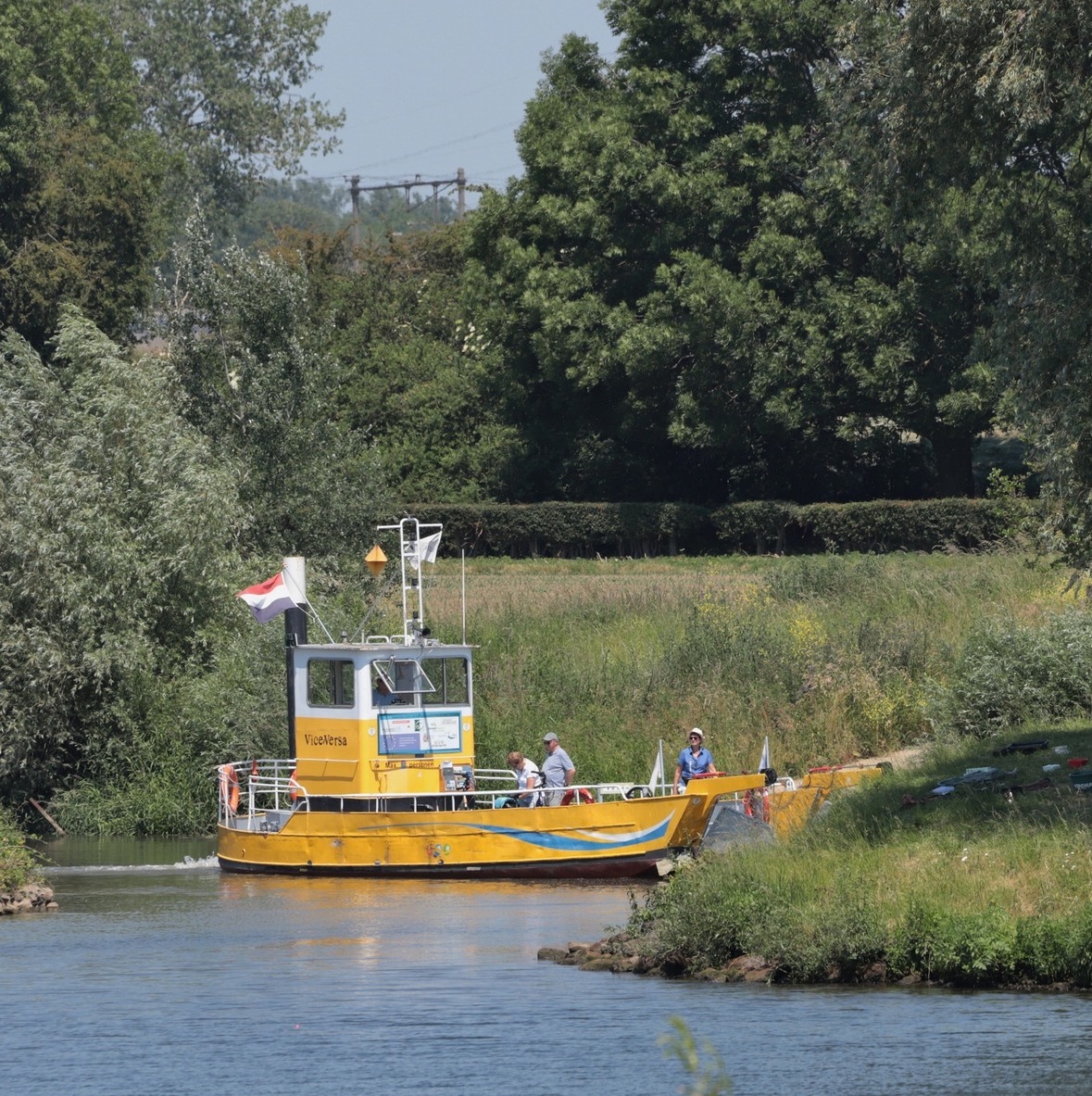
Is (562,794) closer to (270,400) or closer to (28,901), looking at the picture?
(28,901)

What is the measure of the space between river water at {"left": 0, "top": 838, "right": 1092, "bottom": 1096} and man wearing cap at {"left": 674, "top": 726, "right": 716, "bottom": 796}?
404cm

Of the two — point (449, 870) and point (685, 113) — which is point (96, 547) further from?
point (685, 113)

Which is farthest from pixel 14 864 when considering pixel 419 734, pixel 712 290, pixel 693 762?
pixel 712 290

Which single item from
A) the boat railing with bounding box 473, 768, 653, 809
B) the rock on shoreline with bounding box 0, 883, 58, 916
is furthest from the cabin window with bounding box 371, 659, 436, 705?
the rock on shoreline with bounding box 0, 883, 58, 916

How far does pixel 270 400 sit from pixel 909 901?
2759cm

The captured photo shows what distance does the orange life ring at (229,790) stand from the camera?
105 feet

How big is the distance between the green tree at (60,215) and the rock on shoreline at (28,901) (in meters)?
37.3

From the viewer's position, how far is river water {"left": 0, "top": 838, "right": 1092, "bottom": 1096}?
15609 millimetres

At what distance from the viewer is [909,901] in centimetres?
1889

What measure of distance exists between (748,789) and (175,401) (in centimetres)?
2149

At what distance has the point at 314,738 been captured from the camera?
30.6m

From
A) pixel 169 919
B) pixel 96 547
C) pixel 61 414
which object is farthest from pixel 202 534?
pixel 169 919

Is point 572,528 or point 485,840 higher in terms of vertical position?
point 572,528

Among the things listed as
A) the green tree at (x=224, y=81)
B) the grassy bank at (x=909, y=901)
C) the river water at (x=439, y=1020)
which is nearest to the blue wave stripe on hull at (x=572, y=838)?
the river water at (x=439, y=1020)
